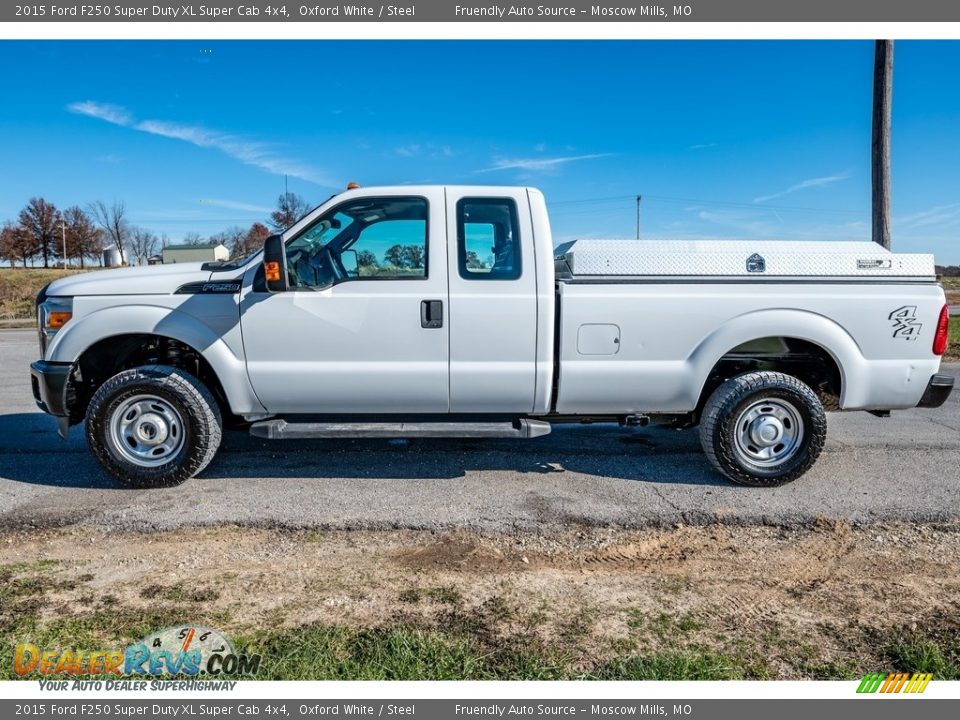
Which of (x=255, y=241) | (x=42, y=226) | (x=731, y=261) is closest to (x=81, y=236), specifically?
(x=42, y=226)

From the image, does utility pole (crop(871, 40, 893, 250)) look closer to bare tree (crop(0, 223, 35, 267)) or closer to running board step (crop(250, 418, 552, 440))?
running board step (crop(250, 418, 552, 440))

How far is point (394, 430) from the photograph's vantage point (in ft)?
14.5

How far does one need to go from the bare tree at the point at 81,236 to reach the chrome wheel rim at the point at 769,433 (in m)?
84.1

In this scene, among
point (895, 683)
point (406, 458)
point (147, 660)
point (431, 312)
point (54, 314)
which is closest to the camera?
point (895, 683)

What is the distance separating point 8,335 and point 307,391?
55.5 feet

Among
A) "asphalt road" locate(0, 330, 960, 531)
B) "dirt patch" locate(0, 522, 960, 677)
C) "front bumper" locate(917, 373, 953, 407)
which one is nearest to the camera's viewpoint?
"dirt patch" locate(0, 522, 960, 677)

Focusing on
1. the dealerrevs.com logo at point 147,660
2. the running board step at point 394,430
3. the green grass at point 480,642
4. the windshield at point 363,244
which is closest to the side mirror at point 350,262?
the windshield at point 363,244

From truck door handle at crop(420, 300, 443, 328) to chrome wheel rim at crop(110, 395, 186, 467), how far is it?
1914 millimetres

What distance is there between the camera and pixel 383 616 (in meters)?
2.86

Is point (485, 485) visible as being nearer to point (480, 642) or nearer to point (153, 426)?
point (480, 642)

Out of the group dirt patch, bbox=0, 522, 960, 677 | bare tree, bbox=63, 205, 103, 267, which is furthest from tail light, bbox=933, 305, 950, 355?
bare tree, bbox=63, 205, 103, 267

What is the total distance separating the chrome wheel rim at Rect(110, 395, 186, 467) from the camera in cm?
454

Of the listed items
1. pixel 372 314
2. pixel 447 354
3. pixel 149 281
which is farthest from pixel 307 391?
pixel 149 281

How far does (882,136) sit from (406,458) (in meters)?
10.8
